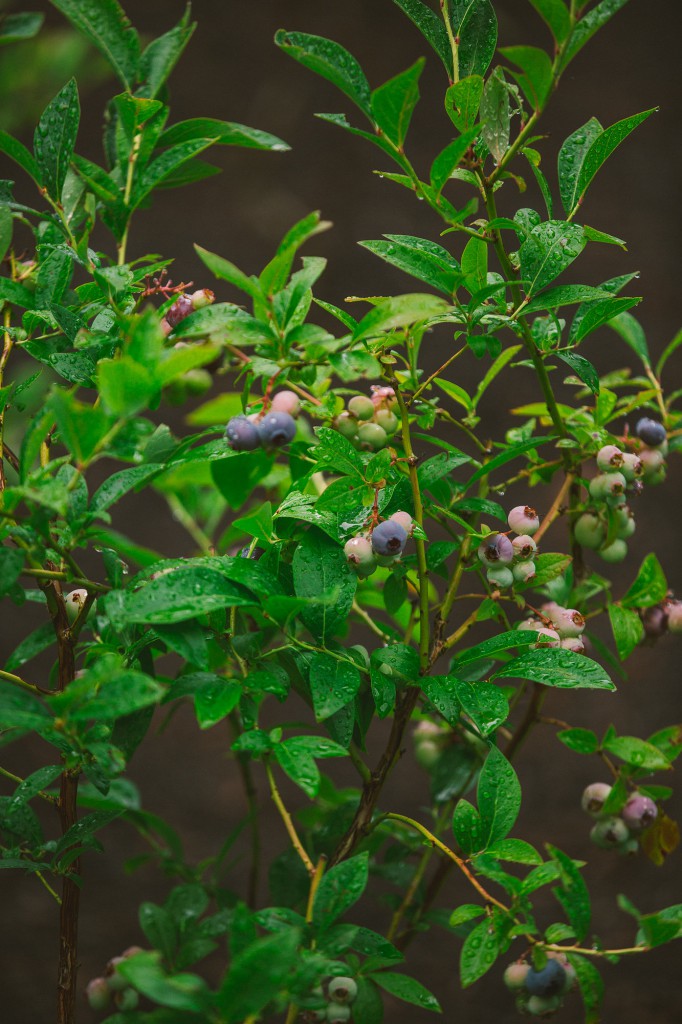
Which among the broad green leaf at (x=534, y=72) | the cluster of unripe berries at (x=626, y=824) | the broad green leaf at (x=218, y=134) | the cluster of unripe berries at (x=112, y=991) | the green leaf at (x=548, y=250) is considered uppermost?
the broad green leaf at (x=534, y=72)

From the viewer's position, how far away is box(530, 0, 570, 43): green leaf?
525mm

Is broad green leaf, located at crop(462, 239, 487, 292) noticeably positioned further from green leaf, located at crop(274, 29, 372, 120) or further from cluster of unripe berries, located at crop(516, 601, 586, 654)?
cluster of unripe berries, located at crop(516, 601, 586, 654)

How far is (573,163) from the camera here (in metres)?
0.64

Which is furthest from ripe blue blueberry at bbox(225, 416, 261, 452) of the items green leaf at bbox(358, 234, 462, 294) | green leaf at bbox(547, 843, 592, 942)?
green leaf at bbox(547, 843, 592, 942)

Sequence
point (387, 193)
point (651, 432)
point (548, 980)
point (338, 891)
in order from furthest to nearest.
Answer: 1. point (387, 193)
2. point (651, 432)
3. point (548, 980)
4. point (338, 891)

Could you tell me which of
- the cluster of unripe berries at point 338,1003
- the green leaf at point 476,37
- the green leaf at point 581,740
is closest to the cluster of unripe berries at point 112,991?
the cluster of unripe berries at point 338,1003

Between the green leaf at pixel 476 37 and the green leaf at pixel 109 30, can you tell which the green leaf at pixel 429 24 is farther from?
the green leaf at pixel 109 30

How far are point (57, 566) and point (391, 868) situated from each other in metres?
0.50

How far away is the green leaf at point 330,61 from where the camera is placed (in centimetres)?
53

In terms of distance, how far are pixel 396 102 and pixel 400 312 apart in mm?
139

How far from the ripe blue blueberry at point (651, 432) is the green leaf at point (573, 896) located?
0.35 metres

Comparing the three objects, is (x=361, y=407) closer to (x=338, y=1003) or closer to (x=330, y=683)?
(x=330, y=683)

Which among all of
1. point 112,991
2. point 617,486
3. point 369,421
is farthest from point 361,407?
point 112,991

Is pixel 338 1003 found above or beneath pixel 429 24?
beneath
